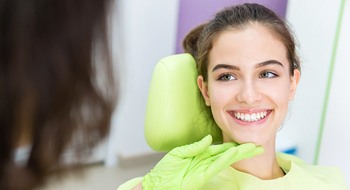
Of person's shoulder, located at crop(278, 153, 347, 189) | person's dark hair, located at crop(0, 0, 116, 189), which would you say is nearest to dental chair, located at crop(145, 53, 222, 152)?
person's shoulder, located at crop(278, 153, 347, 189)

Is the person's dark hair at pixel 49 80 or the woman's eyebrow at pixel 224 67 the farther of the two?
the woman's eyebrow at pixel 224 67

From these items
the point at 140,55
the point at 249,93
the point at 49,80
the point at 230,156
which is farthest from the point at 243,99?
the point at 140,55

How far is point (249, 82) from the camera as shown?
1.29 meters

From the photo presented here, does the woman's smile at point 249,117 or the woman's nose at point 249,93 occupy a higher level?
the woman's nose at point 249,93

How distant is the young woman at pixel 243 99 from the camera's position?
130 cm

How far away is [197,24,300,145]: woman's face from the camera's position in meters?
1.30

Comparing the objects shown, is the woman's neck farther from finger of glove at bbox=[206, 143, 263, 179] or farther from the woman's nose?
the woman's nose

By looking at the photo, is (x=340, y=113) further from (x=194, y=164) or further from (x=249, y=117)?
(x=194, y=164)

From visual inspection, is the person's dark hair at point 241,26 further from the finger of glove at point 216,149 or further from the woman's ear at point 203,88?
the finger of glove at point 216,149

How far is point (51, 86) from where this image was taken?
0.51m

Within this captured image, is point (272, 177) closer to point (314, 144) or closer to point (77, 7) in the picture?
point (314, 144)

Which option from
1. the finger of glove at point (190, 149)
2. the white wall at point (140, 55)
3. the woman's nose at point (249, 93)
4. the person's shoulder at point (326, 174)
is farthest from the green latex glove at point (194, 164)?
the white wall at point (140, 55)

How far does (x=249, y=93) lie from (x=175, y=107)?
0.22m

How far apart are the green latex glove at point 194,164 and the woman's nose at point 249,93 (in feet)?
0.40
